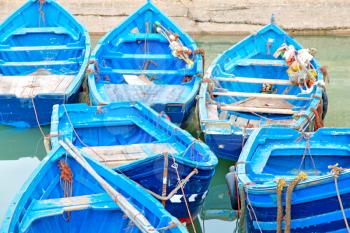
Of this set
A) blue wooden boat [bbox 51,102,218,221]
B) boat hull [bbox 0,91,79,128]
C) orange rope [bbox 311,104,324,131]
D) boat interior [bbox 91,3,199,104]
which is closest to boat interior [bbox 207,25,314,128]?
orange rope [bbox 311,104,324,131]

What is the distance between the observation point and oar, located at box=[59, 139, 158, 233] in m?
4.96

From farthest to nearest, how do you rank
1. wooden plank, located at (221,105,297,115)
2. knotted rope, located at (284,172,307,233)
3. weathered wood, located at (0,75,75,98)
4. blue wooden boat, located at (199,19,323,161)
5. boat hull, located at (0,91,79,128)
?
weathered wood, located at (0,75,75,98) < boat hull, located at (0,91,79,128) < wooden plank, located at (221,105,297,115) < blue wooden boat, located at (199,19,323,161) < knotted rope, located at (284,172,307,233)

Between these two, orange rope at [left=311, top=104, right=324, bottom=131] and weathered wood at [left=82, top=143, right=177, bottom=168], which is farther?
orange rope at [left=311, top=104, right=324, bottom=131]

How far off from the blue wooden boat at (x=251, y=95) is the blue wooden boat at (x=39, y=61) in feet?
7.73

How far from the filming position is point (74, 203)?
5.59 metres

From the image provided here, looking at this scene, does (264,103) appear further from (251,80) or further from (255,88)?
(255,88)

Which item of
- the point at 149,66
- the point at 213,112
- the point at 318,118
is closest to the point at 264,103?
the point at 318,118

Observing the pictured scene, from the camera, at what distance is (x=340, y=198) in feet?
17.4

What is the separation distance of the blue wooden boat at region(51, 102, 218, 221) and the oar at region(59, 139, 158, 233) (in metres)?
0.35

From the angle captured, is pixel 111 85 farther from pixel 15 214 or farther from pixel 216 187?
pixel 15 214

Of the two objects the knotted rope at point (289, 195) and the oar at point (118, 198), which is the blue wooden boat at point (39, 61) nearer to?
the oar at point (118, 198)

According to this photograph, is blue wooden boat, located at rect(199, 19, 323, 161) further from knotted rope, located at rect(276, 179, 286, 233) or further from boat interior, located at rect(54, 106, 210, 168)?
knotted rope, located at rect(276, 179, 286, 233)

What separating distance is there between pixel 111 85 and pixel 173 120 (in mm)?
1290

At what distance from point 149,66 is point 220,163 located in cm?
275
